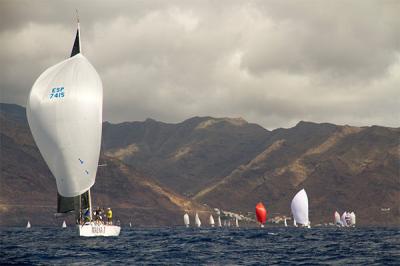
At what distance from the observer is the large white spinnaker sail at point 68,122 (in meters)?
66.2

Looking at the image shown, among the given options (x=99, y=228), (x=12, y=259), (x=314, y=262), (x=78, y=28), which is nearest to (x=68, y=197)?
(x=99, y=228)

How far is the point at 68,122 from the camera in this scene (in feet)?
218

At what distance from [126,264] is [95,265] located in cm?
181

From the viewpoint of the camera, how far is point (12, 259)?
1670 inches

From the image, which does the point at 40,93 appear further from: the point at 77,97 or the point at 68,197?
the point at 68,197

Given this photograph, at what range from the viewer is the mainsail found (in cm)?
6625

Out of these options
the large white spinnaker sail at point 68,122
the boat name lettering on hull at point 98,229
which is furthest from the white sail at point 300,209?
the large white spinnaker sail at point 68,122

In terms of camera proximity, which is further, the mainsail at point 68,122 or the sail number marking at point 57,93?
the sail number marking at point 57,93

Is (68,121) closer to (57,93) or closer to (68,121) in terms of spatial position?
(68,121)

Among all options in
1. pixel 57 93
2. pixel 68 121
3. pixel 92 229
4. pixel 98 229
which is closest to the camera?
pixel 68 121

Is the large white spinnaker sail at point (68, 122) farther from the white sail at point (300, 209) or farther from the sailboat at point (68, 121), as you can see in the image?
the white sail at point (300, 209)

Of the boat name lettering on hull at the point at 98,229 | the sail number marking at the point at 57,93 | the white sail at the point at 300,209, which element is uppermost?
the sail number marking at the point at 57,93

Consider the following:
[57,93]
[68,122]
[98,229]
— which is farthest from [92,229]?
[57,93]

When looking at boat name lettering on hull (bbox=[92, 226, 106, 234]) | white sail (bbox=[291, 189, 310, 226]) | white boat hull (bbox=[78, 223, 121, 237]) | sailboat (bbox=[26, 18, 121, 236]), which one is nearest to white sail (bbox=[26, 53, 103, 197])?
sailboat (bbox=[26, 18, 121, 236])
